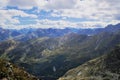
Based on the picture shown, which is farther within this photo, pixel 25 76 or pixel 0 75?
pixel 25 76

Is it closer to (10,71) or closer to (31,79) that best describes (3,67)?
(10,71)

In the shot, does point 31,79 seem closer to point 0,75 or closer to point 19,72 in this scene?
point 19,72

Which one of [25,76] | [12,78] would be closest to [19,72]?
[25,76]

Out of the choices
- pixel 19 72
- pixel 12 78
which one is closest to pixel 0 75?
pixel 12 78

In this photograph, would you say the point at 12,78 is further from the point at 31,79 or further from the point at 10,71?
the point at 31,79

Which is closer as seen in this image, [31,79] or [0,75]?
[0,75]

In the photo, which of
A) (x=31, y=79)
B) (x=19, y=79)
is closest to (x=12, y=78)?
(x=19, y=79)

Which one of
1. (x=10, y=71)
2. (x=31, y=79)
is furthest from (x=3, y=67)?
(x=31, y=79)

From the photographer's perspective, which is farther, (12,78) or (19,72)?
(19,72)
